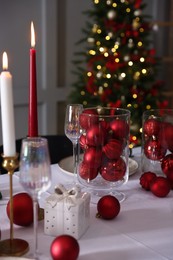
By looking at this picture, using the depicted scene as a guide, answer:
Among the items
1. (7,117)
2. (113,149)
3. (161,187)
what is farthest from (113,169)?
(7,117)

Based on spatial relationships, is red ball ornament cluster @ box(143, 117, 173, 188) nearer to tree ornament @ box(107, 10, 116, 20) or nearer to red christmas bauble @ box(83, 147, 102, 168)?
red christmas bauble @ box(83, 147, 102, 168)

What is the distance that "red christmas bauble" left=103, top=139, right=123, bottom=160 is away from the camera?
38.4 inches

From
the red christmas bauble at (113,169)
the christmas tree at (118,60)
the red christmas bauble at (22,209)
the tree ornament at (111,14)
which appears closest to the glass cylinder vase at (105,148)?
the red christmas bauble at (113,169)

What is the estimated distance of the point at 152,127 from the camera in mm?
1154

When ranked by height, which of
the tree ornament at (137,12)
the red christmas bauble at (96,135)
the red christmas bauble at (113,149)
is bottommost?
the red christmas bauble at (113,149)

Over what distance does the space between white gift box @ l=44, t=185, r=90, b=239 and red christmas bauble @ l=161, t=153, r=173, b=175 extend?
0.37 metres

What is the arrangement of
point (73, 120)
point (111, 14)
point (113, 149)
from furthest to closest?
point (111, 14), point (73, 120), point (113, 149)

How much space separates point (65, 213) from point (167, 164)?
43cm

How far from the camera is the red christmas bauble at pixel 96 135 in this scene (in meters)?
0.98

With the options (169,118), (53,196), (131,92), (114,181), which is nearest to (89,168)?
(114,181)

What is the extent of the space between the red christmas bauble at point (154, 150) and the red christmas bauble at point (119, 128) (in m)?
0.18

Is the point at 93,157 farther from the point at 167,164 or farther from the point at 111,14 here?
the point at 111,14

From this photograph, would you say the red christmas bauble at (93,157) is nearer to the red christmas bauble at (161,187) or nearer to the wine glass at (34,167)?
the red christmas bauble at (161,187)

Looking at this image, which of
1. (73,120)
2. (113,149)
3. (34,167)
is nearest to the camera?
(34,167)
